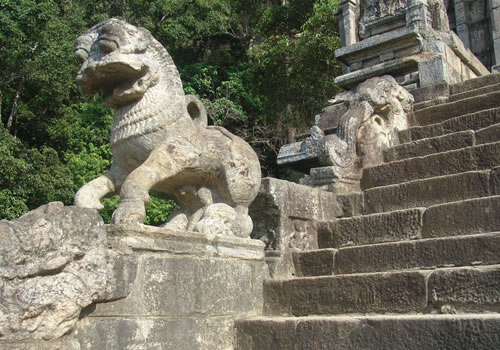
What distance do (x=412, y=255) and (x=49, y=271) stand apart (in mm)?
2373

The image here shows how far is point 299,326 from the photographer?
11.7 feet

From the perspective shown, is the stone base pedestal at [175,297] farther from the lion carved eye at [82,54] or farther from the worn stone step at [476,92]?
the worn stone step at [476,92]

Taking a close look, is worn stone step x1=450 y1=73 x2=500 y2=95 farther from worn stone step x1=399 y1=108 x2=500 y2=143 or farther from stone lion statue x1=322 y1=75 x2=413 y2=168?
worn stone step x1=399 y1=108 x2=500 y2=143

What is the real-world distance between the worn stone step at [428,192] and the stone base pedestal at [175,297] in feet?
4.91

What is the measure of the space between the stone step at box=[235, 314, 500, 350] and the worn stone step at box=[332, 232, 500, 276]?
66 cm

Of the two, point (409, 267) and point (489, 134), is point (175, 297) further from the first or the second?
point (489, 134)

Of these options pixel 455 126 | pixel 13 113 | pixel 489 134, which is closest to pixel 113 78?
pixel 489 134

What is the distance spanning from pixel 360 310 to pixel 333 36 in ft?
46.5

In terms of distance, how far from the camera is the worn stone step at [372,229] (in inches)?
169

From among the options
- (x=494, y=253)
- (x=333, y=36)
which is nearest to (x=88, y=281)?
(x=494, y=253)

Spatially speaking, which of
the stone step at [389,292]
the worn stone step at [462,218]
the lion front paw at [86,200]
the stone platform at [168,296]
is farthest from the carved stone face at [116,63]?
the worn stone step at [462,218]

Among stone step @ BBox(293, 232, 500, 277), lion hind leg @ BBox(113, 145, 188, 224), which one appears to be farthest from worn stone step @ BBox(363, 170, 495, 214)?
lion hind leg @ BBox(113, 145, 188, 224)

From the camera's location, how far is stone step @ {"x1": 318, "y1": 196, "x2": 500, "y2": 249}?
396 centimetres

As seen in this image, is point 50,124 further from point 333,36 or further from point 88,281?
point 88,281
